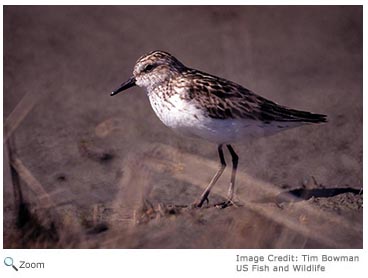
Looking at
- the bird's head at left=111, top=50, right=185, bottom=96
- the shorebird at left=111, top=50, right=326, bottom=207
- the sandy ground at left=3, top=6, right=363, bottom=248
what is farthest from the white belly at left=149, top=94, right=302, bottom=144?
the sandy ground at left=3, top=6, right=363, bottom=248

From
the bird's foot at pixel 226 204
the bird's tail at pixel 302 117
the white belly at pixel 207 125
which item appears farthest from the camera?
the bird's foot at pixel 226 204

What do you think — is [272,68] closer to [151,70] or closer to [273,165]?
[273,165]

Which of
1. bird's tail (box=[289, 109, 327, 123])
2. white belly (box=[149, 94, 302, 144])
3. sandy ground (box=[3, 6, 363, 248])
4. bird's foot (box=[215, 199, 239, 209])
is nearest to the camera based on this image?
A: sandy ground (box=[3, 6, 363, 248])

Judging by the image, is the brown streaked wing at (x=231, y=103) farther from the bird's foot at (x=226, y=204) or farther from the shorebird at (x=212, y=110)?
the bird's foot at (x=226, y=204)

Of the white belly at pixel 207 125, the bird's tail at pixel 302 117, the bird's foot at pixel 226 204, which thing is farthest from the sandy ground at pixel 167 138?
the bird's tail at pixel 302 117

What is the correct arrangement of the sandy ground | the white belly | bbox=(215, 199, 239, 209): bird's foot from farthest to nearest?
bbox=(215, 199, 239, 209): bird's foot → the white belly → the sandy ground

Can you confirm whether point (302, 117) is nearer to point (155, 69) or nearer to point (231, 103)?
point (231, 103)

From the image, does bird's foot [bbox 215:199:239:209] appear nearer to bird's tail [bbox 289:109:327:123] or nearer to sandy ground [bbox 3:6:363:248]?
sandy ground [bbox 3:6:363:248]
